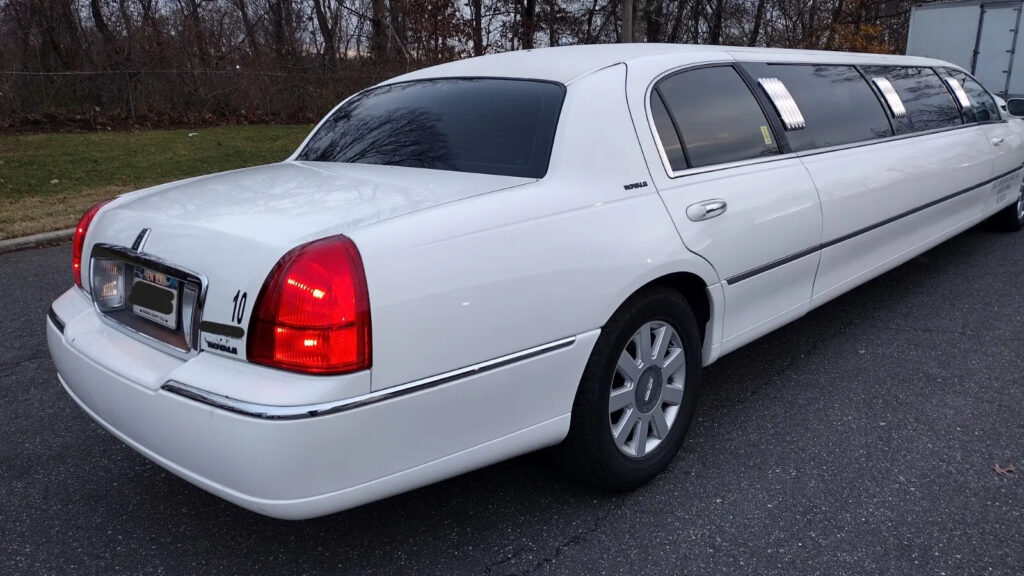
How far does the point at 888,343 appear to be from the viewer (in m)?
4.19

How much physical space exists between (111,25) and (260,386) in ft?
51.5

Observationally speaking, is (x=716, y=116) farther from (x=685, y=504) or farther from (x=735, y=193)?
(x=685, y=504)

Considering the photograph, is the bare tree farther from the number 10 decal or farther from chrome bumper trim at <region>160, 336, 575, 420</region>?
the number 10 decal

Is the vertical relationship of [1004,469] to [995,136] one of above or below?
below

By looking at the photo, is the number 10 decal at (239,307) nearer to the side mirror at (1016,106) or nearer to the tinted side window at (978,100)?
the tinted side window at (978,100)

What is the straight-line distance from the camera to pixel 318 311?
1970mm

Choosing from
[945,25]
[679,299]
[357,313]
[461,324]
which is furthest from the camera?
[945,25]

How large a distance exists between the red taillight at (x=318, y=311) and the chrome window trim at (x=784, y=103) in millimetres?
2326

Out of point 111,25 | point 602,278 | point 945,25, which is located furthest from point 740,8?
point 602,278

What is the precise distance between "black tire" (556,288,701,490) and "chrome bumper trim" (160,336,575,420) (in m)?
0.34

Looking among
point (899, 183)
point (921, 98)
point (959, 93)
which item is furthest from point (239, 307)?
point (959, 93)

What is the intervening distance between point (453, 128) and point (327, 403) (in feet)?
4.43

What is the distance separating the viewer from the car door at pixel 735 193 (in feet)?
9.44

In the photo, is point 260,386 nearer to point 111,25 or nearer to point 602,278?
point 602,278
